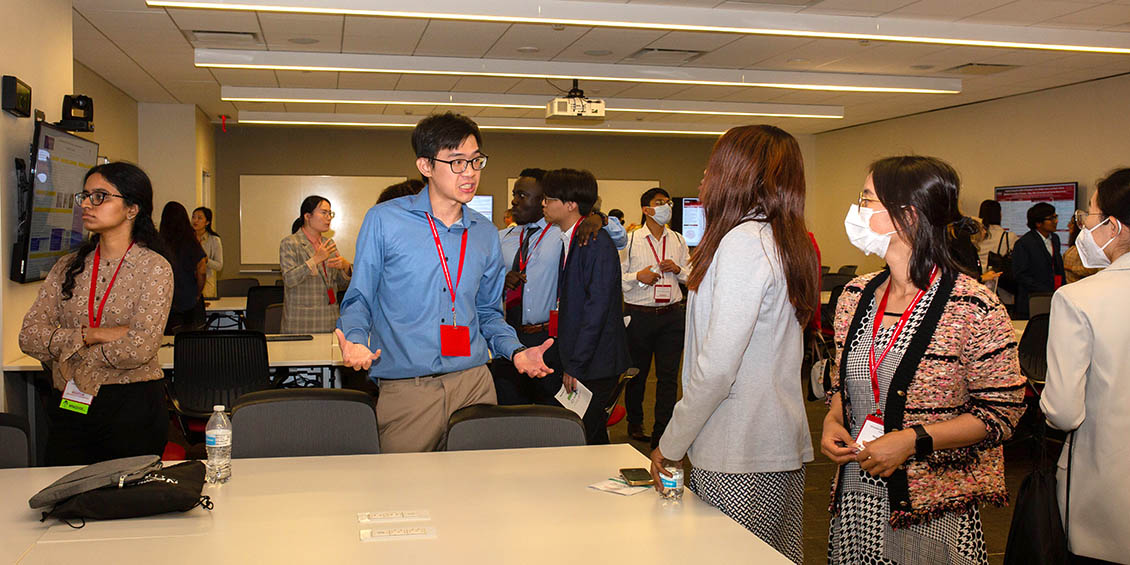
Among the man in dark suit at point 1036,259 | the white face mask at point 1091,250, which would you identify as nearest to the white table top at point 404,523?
the white face mask at point 1091,250

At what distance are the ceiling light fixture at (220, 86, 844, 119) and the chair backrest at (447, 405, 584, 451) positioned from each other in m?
8.07

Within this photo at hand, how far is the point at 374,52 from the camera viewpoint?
8406mm

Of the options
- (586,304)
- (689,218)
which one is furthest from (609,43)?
(689,218)

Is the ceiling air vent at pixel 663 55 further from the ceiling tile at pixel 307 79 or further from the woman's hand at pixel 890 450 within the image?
the woman's hand at pixel 890 450

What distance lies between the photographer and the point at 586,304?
Result: 167 inches

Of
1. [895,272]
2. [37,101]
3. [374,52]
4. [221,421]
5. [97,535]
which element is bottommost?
[97,535]

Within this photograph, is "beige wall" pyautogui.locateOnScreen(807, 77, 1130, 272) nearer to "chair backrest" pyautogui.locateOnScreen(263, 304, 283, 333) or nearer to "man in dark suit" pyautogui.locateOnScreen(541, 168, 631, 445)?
"man in dark suit" pyautogui.locateOnScreen(541, 168, 631, 445)

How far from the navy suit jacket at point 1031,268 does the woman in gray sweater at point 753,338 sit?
683 cm

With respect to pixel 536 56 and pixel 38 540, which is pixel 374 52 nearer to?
pixel 536 56

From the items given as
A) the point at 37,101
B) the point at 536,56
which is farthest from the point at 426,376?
the point at 536,56

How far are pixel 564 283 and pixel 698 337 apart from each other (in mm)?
2149

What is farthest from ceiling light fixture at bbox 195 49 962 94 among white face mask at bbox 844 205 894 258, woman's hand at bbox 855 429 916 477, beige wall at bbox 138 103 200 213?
A: woman's hand at bbox 855 429 916 477

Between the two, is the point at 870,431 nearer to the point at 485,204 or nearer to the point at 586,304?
the point at 586,304

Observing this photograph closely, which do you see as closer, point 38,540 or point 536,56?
point 38,540
